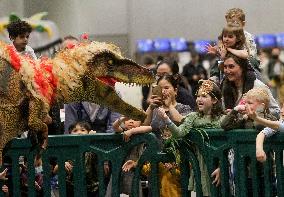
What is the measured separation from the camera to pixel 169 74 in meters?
10.0

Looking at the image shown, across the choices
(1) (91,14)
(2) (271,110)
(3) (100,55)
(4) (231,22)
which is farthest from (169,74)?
(1) (91,14)

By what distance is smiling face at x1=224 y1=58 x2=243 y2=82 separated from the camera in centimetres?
889

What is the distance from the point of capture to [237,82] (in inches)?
352

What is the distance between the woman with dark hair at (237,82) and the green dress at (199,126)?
11.2 inches

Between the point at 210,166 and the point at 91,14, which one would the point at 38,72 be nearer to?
the point at 210,166

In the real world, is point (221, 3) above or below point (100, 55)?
above

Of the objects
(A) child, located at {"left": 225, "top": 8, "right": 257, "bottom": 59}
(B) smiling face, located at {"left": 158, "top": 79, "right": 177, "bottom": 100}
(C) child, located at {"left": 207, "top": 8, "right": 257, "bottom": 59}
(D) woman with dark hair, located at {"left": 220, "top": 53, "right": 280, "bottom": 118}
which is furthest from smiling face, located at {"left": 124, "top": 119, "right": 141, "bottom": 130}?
(A) child, located at {"left": 225, "top": 8, "right": 257, "bottom": 59}

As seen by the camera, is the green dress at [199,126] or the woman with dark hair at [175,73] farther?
the woman with dark hair at [175,73]

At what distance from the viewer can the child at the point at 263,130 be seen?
7.92 metres

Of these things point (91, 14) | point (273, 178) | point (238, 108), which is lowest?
point (273, 178)

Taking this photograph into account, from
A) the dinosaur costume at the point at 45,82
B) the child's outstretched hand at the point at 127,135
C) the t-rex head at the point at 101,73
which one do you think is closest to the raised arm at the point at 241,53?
the child's outstretched hand at the point at 127,135

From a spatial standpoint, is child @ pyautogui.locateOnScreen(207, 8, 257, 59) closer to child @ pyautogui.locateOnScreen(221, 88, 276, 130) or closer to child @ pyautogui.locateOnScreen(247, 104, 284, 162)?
child @ pyautogui.locateOnScreen(221, 88, 276, 130)

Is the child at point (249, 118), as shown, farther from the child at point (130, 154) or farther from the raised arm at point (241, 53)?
the child at point (130, 154)

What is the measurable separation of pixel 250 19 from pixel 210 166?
12.0 m
